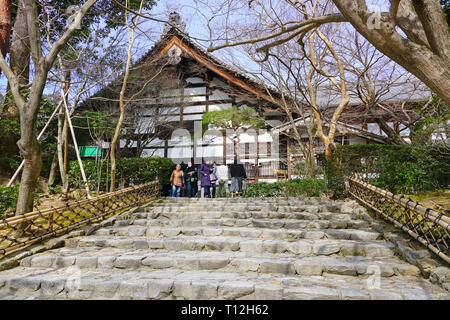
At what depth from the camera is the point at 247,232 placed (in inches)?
211

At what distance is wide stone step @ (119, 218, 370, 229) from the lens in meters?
5.56

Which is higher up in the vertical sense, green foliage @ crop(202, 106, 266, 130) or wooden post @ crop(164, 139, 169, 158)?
green foliage @ crop(202, 106, 266, 130)

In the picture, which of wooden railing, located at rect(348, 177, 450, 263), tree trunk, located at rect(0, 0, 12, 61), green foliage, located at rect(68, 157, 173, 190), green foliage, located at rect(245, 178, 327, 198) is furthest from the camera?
green foliage, located at rect(68, 157, 173, 190)

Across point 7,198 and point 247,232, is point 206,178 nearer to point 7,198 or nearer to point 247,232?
point 247,232

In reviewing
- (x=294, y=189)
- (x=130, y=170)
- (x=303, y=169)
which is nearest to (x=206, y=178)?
(x=130, y=170)

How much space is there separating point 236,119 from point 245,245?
855 centimetres

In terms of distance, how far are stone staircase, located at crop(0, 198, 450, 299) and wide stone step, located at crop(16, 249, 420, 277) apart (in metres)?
0.01

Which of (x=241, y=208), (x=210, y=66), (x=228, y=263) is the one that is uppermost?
(x=210, y=66)

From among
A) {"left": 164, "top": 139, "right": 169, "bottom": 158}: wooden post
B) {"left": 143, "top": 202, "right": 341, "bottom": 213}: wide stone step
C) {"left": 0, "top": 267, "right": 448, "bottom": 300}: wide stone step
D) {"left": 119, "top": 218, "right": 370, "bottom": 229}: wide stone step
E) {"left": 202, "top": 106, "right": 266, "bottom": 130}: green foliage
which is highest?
{"left": 202, "top": 106, "right": 266, "bottom": 130}: green foliage

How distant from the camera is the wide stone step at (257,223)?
5.56 meters

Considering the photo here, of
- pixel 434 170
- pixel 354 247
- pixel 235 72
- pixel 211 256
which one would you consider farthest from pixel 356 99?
pixel 211 256

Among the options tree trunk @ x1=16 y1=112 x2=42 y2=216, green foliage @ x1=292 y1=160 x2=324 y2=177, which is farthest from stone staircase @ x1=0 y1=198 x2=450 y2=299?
green foliage @ x1=292 y1=160 x2=324 y2=177

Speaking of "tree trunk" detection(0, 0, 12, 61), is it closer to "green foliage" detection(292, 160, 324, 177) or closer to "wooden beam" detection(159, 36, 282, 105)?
"wooden beam" detection(159, 36, 282, 105)

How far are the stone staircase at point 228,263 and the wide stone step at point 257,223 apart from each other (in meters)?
0.02
